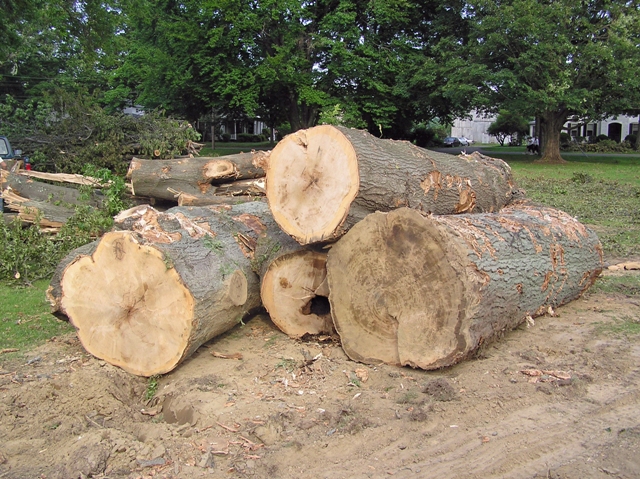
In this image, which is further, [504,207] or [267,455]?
[504,207]

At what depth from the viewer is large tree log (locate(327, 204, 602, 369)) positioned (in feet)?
14.2

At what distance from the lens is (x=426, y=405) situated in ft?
13.0

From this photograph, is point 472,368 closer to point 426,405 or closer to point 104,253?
point 426,405

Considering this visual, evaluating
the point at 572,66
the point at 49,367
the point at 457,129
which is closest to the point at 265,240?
the point at 49,367

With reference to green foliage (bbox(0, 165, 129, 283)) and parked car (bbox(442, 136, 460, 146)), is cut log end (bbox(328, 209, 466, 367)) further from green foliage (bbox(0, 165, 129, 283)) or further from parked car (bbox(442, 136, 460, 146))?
parked car (bbox(442, 136, 460, 146))

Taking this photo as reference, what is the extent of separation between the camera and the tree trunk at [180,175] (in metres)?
9.49

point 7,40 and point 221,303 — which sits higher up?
point 7,40

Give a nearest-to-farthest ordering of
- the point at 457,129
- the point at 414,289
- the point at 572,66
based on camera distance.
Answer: the point at 414,289 < the point at 572,66 < the point at 457,129

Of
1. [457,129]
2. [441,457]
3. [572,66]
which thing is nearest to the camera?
[441,457]

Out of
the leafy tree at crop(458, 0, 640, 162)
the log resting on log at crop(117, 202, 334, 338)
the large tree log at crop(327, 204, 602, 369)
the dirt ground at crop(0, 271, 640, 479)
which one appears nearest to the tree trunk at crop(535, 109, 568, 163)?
the leafy tree at crop(458, 0, 640, 162)

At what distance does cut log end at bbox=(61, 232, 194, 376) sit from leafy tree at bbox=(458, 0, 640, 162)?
20.3 metres

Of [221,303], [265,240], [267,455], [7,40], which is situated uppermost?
[7,40]

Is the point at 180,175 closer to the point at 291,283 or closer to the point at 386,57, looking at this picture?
the point at 291,283

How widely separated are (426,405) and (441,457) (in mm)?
586
